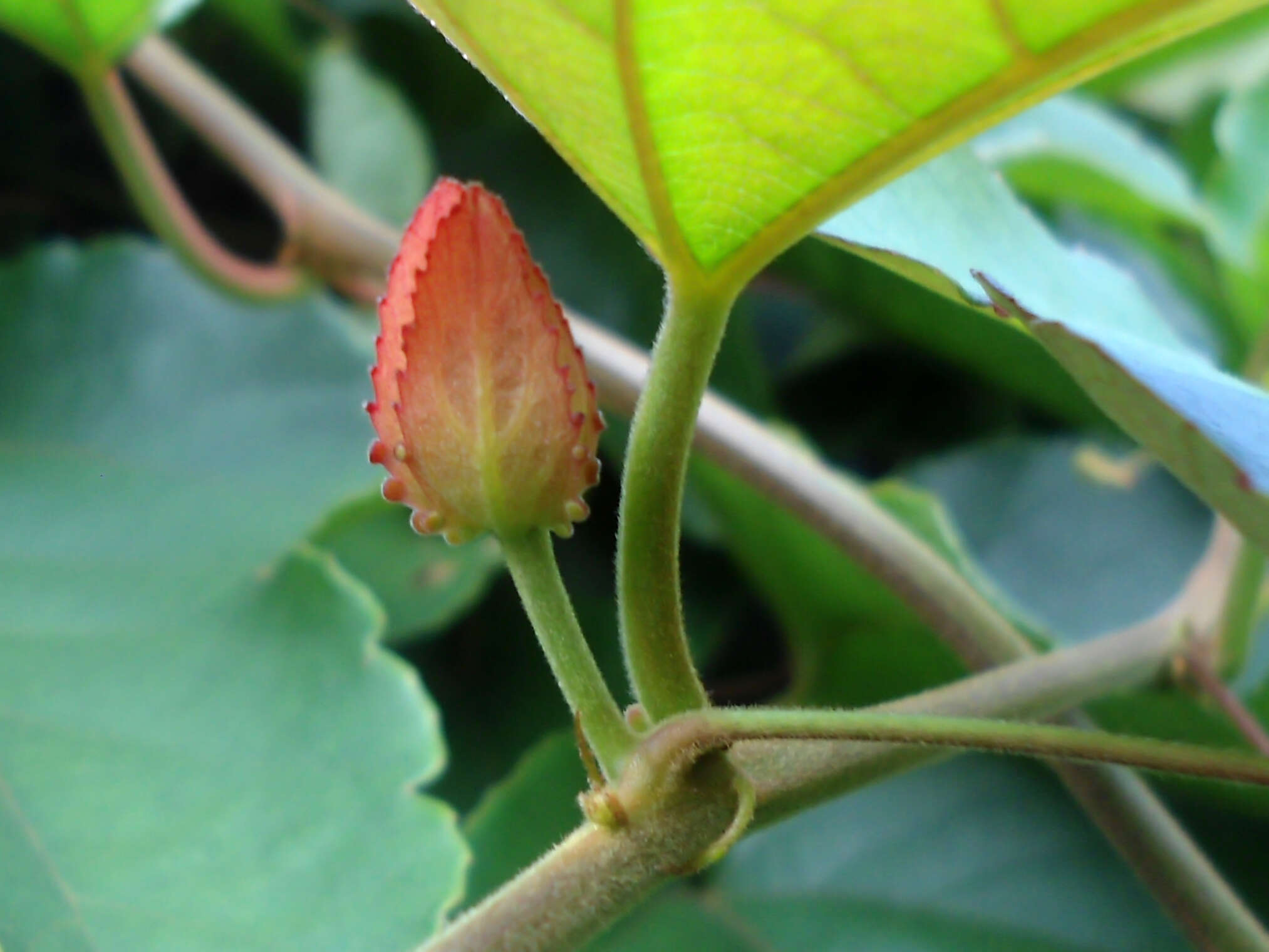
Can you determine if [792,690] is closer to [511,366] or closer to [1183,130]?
[511,366]

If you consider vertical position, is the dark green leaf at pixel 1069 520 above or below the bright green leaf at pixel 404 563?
below

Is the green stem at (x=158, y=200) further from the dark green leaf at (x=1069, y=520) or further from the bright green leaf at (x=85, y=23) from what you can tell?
the dark green leaf at (x=1069, y=520)

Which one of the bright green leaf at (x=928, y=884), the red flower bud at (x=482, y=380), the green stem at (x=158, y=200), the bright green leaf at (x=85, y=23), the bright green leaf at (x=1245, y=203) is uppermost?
the bright green leaf at (x=85, y=23)

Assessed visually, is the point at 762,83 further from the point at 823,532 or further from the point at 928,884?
the point at 928,884

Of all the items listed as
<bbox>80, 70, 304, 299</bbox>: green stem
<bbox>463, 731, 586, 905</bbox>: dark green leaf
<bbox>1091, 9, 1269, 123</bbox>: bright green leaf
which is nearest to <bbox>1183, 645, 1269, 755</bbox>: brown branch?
<bbox>463, 731, 586, 905</bbox>: dark green leaf

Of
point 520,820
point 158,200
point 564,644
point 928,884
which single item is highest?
point 158,200

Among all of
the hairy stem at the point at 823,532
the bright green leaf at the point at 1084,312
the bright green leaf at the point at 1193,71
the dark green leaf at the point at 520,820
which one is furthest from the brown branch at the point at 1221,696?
the bright green leaf at the point at 1193,71

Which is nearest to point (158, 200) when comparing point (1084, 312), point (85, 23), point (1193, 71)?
point (85, 23)
